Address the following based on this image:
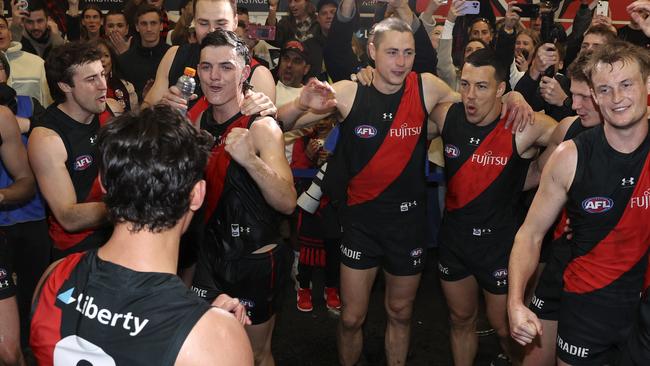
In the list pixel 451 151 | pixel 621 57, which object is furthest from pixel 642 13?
pixel 451 151

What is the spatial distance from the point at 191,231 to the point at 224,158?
1.99ft

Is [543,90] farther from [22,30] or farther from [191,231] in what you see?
[22,30]

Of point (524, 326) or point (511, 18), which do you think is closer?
point (524, 326)

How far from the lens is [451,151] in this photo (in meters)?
4.79

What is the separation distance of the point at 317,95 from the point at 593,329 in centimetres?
206

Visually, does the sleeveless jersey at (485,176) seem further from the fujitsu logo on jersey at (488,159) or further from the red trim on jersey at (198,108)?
the red trim on jersey at (198,108)

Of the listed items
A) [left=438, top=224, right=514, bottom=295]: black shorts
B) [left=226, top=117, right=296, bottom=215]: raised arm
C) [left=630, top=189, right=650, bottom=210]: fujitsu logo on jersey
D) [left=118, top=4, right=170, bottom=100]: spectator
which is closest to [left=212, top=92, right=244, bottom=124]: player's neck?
[left=226, top=117, right=296, bottom=215]: raised arm

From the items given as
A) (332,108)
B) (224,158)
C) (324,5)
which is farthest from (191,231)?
(324,5)

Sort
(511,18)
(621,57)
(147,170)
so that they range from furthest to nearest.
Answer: (511,18) < (621,57) < (147,170)

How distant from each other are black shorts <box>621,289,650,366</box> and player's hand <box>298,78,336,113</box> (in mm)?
2102

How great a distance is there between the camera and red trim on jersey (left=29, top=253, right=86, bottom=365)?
7.20 feet

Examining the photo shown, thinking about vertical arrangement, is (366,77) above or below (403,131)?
above

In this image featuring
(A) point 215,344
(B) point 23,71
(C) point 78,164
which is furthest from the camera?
(B) point 23,71

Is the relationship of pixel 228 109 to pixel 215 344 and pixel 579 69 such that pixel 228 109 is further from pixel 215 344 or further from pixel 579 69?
pixel 215 344
